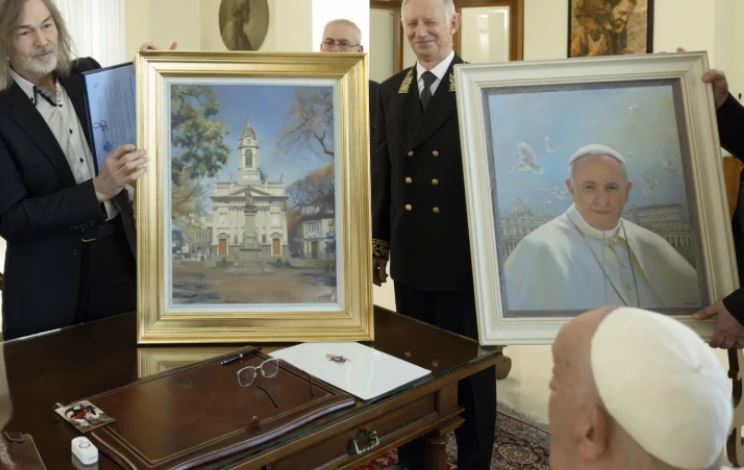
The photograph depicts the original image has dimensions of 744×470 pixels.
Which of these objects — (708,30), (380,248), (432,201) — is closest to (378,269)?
(380,248)

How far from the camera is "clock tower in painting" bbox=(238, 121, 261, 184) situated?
77.9 inches

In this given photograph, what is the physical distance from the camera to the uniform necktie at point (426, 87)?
2680 mm

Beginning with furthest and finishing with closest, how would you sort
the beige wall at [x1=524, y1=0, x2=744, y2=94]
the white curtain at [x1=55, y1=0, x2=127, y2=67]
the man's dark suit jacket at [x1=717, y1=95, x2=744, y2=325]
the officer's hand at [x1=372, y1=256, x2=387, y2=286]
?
the white curtain at [x1=55, y1=0, x2=127, y2=67]
the beige wall at [x1=524, y1=0, x2=744, y2=94]
the officer's hand at [x1=372, y1=256, x2=387, y2=286]
the man's dark suit jacket at [x1=717, y1=95, x2=744, y2=325]

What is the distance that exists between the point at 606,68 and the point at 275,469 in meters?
1.51

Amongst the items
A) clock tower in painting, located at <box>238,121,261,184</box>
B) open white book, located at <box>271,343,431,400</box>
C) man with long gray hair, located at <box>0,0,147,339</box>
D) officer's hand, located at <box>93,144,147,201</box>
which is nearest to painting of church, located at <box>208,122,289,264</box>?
clock tower in painting, located at <box>238,121,261,184</box>

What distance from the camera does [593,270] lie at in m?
2.04

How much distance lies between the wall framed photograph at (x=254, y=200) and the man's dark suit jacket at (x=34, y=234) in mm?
425

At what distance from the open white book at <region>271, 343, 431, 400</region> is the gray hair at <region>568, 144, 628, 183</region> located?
0.81 m

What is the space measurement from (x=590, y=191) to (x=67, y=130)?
1.79 m

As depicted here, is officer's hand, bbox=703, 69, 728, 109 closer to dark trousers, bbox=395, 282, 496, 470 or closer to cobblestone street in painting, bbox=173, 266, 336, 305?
dark trousers, bbox=395, 282, 496, 470

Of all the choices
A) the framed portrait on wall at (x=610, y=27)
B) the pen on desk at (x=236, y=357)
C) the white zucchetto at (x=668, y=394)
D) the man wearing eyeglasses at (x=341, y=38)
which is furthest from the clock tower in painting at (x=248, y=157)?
the framed portrait on wall at (x=610, y=27)

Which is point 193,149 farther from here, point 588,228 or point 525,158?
point 588,228

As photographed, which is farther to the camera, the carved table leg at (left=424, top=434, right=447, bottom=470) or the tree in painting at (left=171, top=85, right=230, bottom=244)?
the tree in painting at (left=171, top=85, right=230, bottom=244)

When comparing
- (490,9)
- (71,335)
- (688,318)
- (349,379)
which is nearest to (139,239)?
(71,335)
